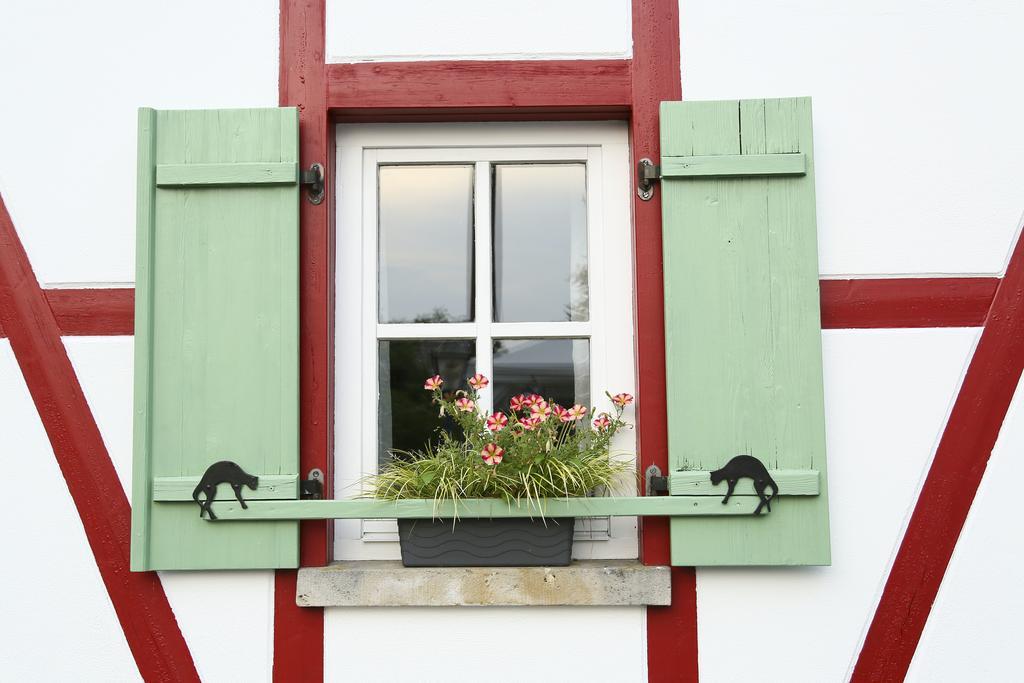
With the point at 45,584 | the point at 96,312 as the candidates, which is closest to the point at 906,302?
the point at 96,312

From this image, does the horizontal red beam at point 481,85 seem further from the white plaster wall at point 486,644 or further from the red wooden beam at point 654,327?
the white plaster wall at point 486,644

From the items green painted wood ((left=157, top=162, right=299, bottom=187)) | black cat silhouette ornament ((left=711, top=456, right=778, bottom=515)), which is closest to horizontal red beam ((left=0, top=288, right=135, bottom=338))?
green painted wood ((left=157, top=162, right=299, bottom=187))

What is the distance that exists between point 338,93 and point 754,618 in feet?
6.58

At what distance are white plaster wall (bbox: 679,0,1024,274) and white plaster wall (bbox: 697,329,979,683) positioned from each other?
31cm

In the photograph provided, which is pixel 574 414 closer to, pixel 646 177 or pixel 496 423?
pixel 496 423

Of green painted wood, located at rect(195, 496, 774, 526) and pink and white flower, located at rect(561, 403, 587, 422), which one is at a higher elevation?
pink and white flower, located at rect(561, 403, 587, 422)

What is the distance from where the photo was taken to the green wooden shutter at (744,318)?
2.57 metres

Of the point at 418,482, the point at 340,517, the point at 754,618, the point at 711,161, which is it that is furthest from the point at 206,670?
the point at 711,161

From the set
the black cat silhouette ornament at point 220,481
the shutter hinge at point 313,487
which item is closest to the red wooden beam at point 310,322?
the shutter hinge at point 313,487

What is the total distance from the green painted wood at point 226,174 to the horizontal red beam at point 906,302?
1643 millimetres

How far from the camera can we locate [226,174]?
8.66 ft

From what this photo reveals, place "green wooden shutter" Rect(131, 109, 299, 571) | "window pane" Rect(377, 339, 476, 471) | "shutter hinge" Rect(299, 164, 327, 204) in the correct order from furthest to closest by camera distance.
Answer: "window pane" Rect(377, 339, 476, 471), "shutter hinge" Rect(299, 164, 327, 204), "green wooden shutter" Rect(131, 109, 299, 571)

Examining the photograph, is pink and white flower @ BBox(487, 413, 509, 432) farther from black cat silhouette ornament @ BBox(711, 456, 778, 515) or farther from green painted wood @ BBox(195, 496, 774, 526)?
black cat silhouette ornament @ BBox(711, 456, 778, 515)

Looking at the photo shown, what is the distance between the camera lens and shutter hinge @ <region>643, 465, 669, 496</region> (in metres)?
2.62
